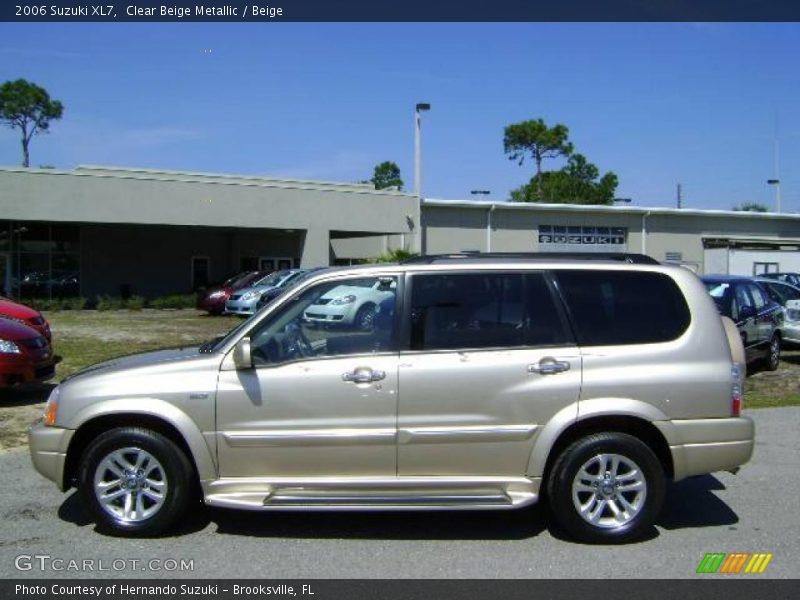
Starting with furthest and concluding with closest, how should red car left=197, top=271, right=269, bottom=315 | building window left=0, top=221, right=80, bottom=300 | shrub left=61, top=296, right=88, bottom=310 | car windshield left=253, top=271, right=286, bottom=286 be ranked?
building window left=0, top=221, right=80, bottom=300 → shrub left=61, top=296, right=88, bottom=310 → red car left=197, top=271, right=269, bottom=315 → car windshield left=253, top=271, right=286, bottom=286

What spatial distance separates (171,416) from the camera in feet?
16.5

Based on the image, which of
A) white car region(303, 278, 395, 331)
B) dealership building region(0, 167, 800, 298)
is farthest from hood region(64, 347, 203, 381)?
dealership building region(0, 167, 800, 298)

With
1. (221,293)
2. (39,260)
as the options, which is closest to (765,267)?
(221,293)

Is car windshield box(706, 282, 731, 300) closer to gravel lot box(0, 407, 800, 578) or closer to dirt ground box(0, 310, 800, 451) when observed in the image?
dirt ground box(0, 310, 800, 451)

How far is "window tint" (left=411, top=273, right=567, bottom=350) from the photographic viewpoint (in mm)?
5219

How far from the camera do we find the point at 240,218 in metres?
30.7

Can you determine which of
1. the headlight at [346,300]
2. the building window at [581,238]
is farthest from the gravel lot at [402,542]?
the building window at [581,238]

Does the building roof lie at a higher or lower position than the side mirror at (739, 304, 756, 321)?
higher

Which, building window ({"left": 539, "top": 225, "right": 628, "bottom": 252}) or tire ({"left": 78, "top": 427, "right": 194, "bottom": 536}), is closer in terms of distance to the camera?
tire ({"left": 78, "top": 427, "right": 194, "bottom": 536})

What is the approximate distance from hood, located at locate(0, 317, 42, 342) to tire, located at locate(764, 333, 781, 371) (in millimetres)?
11551

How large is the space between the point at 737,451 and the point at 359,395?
99.5 inches

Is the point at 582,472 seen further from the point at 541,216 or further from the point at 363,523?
the point at 541,216

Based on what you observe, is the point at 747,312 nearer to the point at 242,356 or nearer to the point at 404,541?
the point at 404,541
